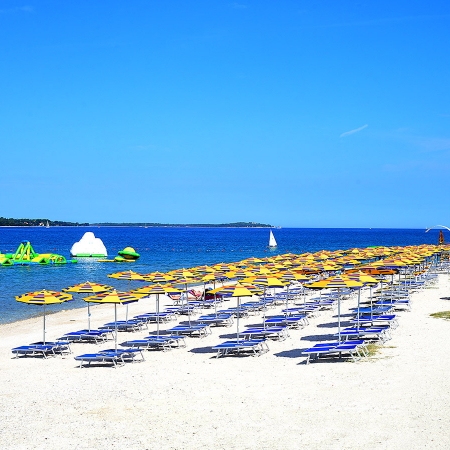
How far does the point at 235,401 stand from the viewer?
11125 millimetres

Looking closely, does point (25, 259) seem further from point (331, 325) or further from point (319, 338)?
point (319, 338)

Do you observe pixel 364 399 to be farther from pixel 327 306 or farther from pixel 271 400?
pixel 327 306

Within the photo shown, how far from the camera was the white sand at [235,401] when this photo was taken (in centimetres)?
919

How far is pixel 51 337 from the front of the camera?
19609 mm

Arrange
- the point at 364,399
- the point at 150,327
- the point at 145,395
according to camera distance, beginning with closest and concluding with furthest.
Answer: the point at 364,399
the point at 145,395
the point at 150,327

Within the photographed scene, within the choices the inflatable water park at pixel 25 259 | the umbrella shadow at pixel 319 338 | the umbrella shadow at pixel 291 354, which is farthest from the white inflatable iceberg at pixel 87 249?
the umbrella shadow at pixel 291 354

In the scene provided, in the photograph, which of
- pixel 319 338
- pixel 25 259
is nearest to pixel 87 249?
pixel 25 259

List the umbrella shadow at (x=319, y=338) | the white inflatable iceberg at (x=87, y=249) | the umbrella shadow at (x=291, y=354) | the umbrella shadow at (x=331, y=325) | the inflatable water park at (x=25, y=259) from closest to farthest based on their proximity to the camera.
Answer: the umbrella shadow at (x=291, y=354) → the umbrella shadow at (x=319, y=338) → the umbrella shadow at (x=331, y=325) → the inflatable water park at (x=25, y=259) → the white inflatable iceberg at (x=87, y=249)

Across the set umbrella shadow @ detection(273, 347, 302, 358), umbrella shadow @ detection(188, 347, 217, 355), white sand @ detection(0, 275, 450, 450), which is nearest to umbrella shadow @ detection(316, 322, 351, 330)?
white sand @ detection(0, 275, 450, 450)

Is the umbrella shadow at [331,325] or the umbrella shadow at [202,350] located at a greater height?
the umbrella shadow at [331,325]

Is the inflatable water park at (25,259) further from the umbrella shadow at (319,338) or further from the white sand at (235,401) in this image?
the umbrella shadow at (319,338)

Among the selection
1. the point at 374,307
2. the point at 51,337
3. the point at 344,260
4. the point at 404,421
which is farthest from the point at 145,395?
the point at 344,260

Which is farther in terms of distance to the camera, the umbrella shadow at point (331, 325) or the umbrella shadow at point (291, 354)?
the umbrella shadow at point (331, 325)

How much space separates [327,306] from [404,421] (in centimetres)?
1446
